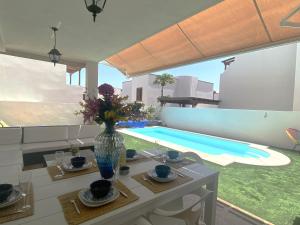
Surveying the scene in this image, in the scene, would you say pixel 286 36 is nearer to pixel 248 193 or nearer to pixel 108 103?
pixel 248 193

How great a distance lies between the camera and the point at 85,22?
11.5ft

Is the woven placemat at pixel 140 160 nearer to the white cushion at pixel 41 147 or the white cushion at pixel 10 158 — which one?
the white cushion at pixel 10 158

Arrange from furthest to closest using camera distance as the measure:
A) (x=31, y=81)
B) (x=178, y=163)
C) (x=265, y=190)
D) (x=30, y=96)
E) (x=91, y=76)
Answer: (x=31, y=81)
(x=30, y=96)
(x=91, y=76)
(x=265, y=190)
(x=178, y=163)

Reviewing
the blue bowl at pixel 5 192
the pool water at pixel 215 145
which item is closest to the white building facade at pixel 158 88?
the pool water at pixel 215 145

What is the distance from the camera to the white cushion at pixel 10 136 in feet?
11.8

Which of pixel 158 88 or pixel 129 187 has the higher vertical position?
pixel 158 88

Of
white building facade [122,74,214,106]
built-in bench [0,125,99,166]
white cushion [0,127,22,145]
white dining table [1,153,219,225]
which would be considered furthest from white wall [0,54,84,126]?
white building facade [122,74,214,106]

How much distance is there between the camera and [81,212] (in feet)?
3.66

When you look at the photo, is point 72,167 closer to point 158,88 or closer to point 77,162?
point 77,162

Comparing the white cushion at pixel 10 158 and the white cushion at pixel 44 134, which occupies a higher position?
the white cushion at pixel 44 134

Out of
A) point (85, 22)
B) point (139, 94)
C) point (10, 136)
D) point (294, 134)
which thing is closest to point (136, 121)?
point (85, 22)

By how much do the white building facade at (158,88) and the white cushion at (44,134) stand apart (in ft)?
39.1

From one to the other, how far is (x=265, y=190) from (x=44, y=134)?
446 centimetres

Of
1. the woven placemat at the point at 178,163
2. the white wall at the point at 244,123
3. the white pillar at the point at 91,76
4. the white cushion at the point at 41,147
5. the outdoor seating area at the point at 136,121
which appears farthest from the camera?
the white wall at the point at 244,123
